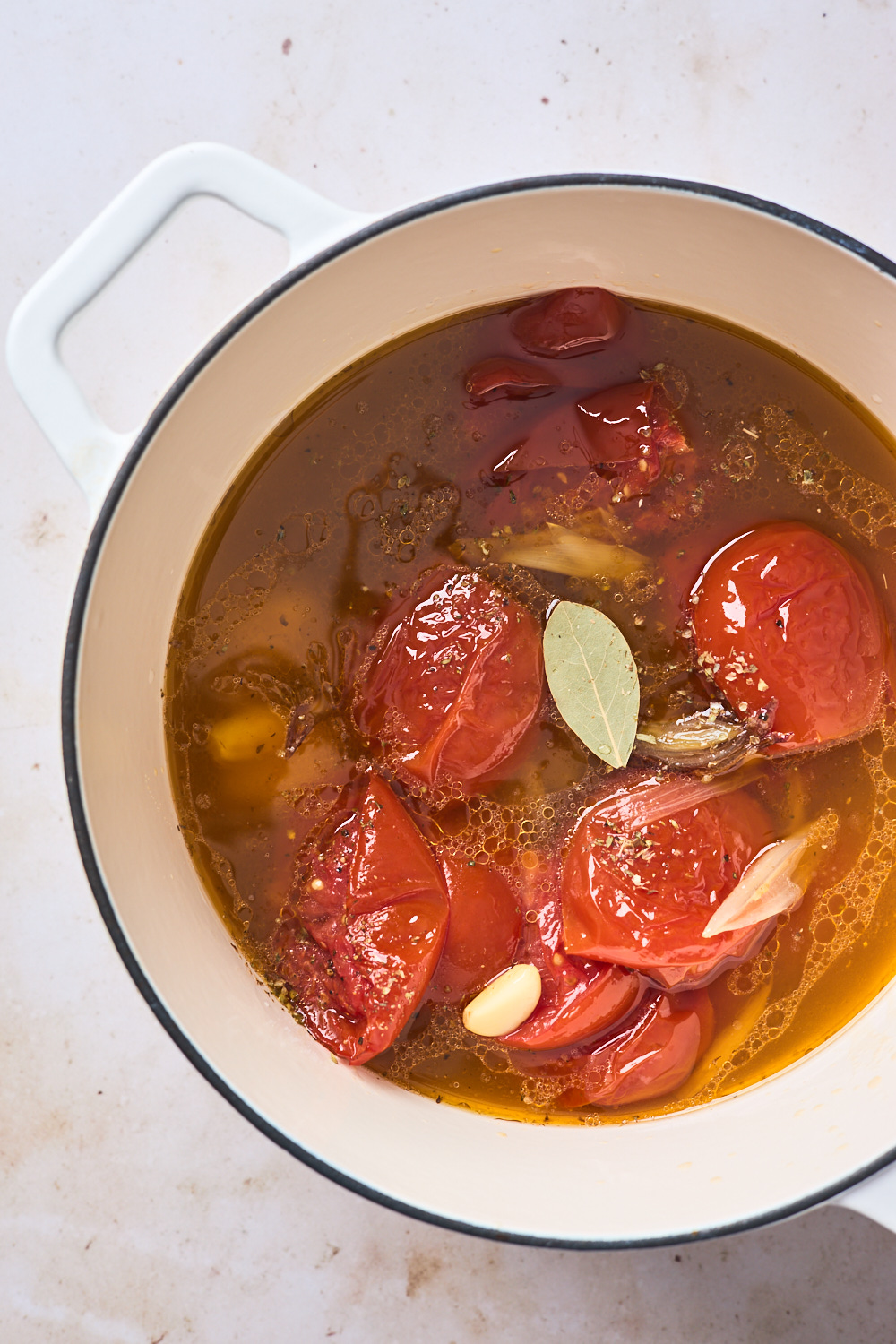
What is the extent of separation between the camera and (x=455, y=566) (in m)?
1.19

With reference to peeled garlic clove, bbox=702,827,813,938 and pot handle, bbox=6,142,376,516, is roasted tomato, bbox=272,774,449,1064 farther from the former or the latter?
pot handle, bbox=6,142,376,516

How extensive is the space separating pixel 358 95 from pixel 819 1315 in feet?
6.01

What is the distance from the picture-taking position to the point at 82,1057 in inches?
51.8

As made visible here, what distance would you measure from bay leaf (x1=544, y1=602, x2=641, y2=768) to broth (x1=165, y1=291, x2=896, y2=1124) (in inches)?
1.7

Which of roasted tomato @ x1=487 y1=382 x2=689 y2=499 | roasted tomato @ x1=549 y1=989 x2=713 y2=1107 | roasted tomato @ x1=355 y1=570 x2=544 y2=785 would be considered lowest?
roasted tomato @ x1=549 y1=989 x2=713 y2=1107

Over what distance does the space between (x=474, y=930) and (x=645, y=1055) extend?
0.28 meters

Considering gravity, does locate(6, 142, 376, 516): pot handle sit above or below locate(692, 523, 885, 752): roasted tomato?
above

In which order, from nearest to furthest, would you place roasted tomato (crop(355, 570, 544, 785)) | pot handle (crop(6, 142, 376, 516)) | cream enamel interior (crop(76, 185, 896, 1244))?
pot handle (crop(6, 142, 376, 516)), cream enamel interior (crop(76, 185, 896, 1244)), roasted tomato (crop(355, 570, 544, 785))

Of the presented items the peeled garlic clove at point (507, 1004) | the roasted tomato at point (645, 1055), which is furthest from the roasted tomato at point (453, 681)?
the roasted tomato at point (645, 1055)

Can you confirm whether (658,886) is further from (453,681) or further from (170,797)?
(170,797)

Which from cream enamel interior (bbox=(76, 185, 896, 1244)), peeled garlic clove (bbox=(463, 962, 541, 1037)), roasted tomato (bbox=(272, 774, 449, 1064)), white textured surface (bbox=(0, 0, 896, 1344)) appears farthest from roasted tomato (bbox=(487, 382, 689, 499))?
peeled garlic clove (bbox=(463, 962, 541, 1037))

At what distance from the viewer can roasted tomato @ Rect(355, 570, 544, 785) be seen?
1.15 m

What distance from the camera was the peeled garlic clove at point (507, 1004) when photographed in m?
1.17

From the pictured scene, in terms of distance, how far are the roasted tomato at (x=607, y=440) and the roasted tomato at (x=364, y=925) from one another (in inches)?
18.2
